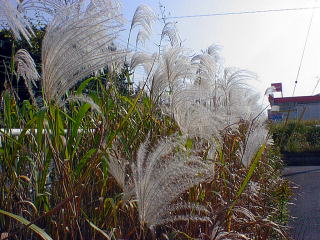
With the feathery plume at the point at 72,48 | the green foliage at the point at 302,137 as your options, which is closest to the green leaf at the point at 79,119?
the feathery plume at the point at 72,48

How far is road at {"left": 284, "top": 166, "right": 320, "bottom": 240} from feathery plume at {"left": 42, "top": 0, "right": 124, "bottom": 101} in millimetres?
2522

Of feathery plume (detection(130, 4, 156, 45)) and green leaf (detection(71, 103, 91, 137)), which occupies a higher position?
feathery plume (detection(130, 4, 156, 45))

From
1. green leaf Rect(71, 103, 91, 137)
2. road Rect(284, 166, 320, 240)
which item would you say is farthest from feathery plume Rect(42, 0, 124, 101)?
road Rect(284, 166, 320, 240)

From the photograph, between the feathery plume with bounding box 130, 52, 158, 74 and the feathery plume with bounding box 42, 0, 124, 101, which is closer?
the feathery plume with bounding box 42, 0, 124, 101

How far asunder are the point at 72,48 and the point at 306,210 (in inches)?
180

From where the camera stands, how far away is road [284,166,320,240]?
14.9 ft

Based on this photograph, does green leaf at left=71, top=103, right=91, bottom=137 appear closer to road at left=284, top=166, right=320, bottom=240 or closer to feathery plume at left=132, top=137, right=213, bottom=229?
feathery plume at left=132, top=137, right=213, bottom=229

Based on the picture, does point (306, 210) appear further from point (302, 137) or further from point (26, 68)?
point (302, 137)

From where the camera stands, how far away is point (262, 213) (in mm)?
3482

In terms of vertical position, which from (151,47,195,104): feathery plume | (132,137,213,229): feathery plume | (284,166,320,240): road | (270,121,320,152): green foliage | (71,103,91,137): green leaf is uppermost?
(151,47,195,104): feathery plume

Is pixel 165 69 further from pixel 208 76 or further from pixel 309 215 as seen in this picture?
pixel 309 215

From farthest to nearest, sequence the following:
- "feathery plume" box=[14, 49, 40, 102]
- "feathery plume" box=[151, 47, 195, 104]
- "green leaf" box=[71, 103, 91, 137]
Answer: "feathery plume" box=[151, 47, 195, 104]
"feathery plume" box=[14, 49, 40, 102]
"green leaf" box=[71, 103, 91, 137]

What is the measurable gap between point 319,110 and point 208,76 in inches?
954

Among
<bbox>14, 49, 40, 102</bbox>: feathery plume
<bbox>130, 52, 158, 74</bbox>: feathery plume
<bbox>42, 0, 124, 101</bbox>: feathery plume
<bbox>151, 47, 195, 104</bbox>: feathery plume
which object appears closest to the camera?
<bbox>42, 0, 124, 101</bbox>: feathery plume
